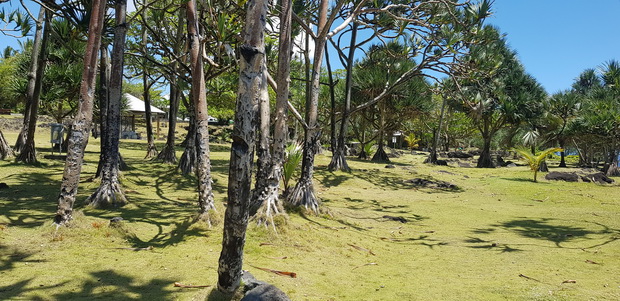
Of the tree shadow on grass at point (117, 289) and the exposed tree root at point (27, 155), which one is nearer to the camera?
the tree shadow on grass at point (117, 289)

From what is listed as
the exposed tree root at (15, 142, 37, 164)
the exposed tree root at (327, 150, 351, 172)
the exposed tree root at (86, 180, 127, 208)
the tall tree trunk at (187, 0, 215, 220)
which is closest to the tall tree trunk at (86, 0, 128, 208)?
the exposed tree root at (86, 180, 127, 208)

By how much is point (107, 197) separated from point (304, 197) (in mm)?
3149

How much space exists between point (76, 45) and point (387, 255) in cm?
959

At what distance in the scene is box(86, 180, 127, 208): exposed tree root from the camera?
22.3 ft

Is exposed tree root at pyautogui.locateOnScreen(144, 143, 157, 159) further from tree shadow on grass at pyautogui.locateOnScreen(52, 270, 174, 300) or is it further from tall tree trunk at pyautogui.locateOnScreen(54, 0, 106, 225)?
tree shadow on grass at pyautogui.locateOnScreen(52, 270, 174, 300)

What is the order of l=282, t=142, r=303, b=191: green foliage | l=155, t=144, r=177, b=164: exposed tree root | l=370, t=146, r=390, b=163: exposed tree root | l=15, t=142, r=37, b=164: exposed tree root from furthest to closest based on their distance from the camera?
l=370, t=146, r=390, b=163: exposed tree root, l=155, t=144, r=177, b=164: exposed tree root, l=15, t=142, r=37, b=164: exposed tree root, l=282, t=142, r=303, b=191: green foliage

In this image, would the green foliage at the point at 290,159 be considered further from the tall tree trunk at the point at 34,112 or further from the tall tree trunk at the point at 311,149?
the tall tree trunk at the point at 34,112

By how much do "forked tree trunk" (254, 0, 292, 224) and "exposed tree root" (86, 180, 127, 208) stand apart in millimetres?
2422

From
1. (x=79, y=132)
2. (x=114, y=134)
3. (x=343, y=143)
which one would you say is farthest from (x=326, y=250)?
(x=343, y=143)

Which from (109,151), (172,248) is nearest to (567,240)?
(172,248)

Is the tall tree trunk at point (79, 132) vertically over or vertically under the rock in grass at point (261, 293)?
over

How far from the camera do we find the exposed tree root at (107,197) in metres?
6.79

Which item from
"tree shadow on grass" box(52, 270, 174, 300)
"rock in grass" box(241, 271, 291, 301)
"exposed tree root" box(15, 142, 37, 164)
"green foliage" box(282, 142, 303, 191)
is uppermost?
"green foliage" box(282, 142, 303, 191)

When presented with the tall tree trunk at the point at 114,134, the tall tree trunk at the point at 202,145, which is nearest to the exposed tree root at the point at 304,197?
the tall tree trunk at the point at 202,145
